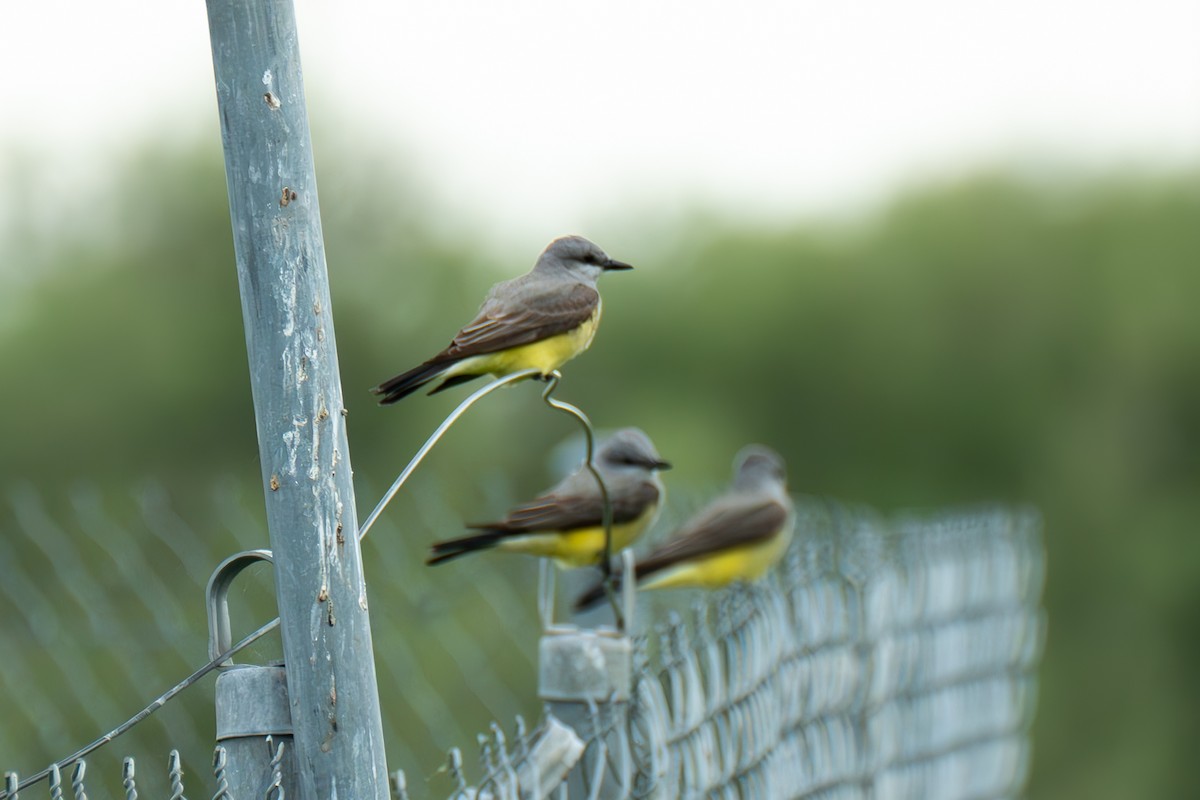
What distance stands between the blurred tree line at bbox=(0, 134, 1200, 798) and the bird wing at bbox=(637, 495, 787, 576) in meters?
7.06

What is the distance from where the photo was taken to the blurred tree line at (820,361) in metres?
14.0

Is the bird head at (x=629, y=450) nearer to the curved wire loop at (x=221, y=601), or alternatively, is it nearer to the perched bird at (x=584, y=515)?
the perched bird at (x=584, y=515)

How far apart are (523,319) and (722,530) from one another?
2142 mm

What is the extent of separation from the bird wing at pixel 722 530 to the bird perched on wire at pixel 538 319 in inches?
65.1

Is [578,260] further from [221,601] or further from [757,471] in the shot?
[757,471]

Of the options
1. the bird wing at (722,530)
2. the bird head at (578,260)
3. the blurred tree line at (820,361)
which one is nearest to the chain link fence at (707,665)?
the bird wing at (722,530)

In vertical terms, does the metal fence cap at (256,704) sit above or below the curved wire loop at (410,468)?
below

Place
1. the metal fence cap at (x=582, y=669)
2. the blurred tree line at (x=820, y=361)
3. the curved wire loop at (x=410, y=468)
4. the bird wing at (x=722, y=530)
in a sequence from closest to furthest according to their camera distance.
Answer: the curved wire loop at (x=410, y=468) → the metal fence cap at (x=582, y=669) → the bird wing at (x=722, y=530) → the blurred tree line at (x=820, y=361)

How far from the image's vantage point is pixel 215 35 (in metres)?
1.51

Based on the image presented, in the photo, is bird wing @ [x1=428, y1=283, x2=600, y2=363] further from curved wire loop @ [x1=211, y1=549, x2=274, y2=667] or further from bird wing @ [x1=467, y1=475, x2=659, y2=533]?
curved wire loop @ [x1=211, y1=549, x2=274, y2=667]

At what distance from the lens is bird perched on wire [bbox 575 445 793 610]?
453 centimetres

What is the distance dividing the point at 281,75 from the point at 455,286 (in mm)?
14895

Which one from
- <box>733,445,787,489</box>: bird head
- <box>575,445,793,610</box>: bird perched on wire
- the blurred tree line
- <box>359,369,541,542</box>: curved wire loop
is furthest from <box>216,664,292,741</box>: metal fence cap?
the blurred tree line

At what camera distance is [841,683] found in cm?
346
